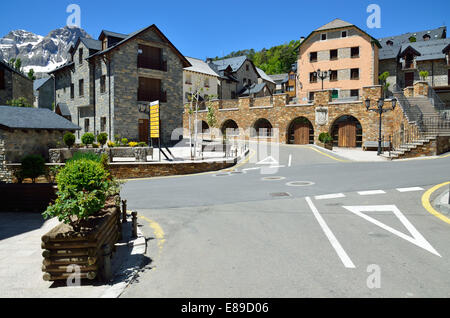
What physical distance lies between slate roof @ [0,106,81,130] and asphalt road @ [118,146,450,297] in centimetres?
1136

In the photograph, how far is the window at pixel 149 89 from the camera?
32.3 metres

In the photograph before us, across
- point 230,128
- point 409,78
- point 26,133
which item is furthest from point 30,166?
point 409,78

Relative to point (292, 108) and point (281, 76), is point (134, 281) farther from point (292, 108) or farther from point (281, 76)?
point (281, 76)

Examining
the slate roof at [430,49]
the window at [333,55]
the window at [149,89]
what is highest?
the slate roof at [430,49]

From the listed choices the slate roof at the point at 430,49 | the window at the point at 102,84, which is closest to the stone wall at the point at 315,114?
the window at the point at 102,84

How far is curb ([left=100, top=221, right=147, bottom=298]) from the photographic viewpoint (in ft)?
15.1

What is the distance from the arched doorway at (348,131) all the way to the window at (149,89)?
1912 centimetres

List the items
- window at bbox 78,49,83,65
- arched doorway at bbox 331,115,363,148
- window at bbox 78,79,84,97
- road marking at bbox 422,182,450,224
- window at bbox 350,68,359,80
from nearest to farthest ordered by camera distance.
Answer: road marking at bbox 422,182,450,224
arched doorway at bbox 331,115,363,148
window at bbox 78,49,83,65
window at bbox 78,79,84,97
window at bbox 350,68,359,80

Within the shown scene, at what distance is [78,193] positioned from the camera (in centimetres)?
532

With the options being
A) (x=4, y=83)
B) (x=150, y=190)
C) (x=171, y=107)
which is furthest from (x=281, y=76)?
(x=150, y=190)

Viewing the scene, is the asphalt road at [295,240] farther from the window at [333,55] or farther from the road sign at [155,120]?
the window at [333,55]

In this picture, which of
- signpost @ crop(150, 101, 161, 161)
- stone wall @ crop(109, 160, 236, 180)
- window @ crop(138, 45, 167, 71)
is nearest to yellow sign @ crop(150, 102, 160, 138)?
signpost @ crop(150, 101, 161, 161)

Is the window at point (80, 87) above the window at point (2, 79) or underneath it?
underneath

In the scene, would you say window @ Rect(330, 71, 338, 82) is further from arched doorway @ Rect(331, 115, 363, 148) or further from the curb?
the curb
